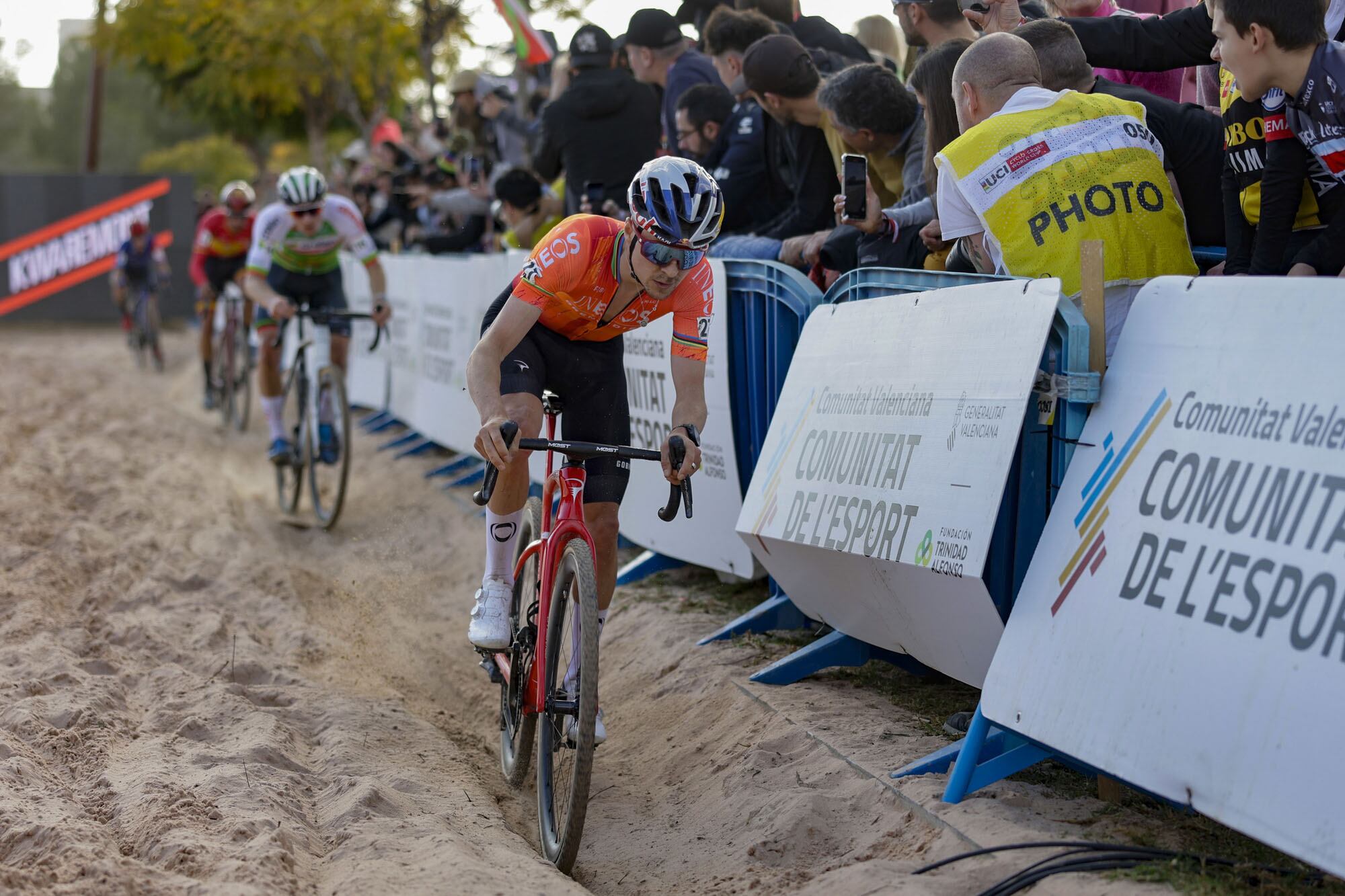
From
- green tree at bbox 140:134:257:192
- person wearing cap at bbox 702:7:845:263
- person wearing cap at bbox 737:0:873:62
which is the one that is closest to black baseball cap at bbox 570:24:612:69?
person wearing cap at bbox 737:0:873:62

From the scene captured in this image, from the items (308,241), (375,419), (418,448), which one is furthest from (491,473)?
(375,419)

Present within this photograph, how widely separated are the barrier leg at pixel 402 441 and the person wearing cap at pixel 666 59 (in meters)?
5.00

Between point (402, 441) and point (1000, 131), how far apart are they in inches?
369

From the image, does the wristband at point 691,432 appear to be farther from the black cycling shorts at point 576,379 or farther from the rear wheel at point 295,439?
the rear wheel at point 295,439

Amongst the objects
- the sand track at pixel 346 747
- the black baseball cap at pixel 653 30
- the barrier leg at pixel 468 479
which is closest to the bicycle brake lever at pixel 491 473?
the sand track at pixel 346 747

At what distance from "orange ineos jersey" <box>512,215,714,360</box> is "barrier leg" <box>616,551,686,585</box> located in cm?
274

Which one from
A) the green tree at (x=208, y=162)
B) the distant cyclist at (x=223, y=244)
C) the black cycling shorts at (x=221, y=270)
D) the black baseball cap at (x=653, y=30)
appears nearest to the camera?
the black baseball cap at (x=653, y=30)

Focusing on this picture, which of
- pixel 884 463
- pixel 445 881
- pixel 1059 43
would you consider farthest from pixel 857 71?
pixel 445 881

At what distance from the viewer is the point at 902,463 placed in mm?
4441

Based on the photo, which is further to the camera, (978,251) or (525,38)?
(525,38)

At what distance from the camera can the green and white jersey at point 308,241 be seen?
9812 millimetres

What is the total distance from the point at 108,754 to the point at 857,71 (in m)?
3.87

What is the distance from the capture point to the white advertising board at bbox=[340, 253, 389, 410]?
46.1 ft

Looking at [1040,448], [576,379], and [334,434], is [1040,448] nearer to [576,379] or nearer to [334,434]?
[576,379]
